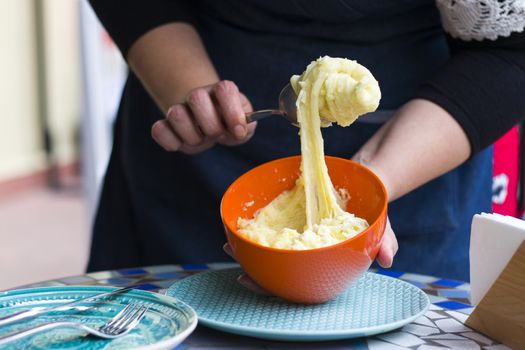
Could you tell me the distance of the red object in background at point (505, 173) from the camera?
122 centimetres

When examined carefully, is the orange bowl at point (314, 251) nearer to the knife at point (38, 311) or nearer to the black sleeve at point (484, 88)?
the knife at point (38, 311)

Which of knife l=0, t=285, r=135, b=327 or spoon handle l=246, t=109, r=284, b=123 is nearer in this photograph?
knife l=0, t=285, r=135, b=327

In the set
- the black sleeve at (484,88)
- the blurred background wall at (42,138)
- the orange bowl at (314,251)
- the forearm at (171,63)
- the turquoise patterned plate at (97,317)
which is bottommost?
the blurred background wall at (42,138)

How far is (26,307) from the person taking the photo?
69 centimetres

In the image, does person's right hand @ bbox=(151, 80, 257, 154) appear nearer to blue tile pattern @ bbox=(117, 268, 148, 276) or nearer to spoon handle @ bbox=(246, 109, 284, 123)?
spoon handle @ bbox=(246, 109, 284, 123)

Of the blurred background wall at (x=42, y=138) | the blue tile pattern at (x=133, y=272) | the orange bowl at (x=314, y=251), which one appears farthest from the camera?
the blurred background wall at (x=42, y=138)

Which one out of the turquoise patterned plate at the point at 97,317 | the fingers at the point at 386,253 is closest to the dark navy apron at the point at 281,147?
the fingers at the point at 386,253

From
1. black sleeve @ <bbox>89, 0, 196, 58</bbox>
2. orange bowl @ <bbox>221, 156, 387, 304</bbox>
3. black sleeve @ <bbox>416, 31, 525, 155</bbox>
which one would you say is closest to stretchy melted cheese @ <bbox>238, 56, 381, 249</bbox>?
orange bowl @ <bbox>221, 156, 387, 304</bbox>

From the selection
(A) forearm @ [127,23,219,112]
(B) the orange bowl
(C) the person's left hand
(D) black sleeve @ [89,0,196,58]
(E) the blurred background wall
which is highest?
(D) black sleeve @ [89,0,196,58]

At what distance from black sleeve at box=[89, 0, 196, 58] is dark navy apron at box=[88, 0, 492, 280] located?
0.05 meters

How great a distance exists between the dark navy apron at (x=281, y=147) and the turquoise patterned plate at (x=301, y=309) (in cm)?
29

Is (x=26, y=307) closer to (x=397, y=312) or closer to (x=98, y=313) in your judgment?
(x=98, y=313)

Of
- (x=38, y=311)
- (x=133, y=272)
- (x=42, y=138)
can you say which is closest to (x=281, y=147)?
(x=133, y=272)

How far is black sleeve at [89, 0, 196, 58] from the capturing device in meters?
1.07
